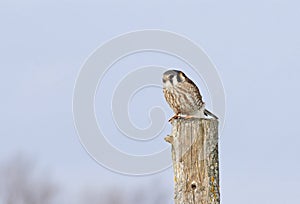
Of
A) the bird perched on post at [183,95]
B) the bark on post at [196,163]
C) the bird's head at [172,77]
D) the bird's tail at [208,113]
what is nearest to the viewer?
the bark on post at [196,163]

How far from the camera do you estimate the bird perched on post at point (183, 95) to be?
5.56 metres

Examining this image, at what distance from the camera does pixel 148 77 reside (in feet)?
18.9

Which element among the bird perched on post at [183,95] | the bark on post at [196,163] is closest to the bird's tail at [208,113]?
the bird perched on post at [183,95]

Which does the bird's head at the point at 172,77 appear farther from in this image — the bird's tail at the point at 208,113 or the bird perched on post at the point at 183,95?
the bird's tail at the point at 208,113

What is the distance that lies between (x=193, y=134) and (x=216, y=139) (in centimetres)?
20

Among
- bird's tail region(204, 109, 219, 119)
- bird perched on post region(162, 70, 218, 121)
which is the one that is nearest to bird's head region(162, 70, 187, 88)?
bird perched on post region(162, 70, 218, 121)

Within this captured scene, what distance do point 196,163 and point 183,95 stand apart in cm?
129

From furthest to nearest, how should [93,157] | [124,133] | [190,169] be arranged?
[124,133] → [93,157] → [190,169]

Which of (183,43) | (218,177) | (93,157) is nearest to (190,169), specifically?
(218,177)

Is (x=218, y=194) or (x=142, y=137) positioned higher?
(x=142, y=137)

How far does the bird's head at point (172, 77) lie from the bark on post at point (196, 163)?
3.06 feet

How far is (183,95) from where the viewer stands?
569 cm

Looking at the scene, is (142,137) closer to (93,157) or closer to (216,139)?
(93,157)

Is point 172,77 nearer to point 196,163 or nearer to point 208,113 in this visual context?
point 208,113
